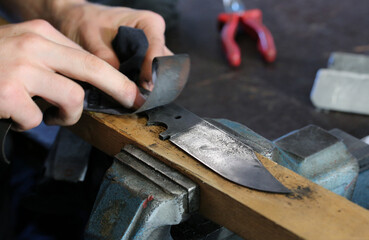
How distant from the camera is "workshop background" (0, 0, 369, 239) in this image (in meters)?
1.38

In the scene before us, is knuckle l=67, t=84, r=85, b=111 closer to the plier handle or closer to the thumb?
the thumb

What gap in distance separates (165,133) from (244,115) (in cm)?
96

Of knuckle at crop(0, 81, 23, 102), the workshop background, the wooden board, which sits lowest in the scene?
the workshop background

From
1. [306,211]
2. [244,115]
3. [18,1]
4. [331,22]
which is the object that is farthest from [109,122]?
[331,22]

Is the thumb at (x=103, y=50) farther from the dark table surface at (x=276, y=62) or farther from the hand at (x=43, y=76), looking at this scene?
the dark table surface at (x=276, y=62)

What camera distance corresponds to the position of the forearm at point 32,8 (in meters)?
1.30

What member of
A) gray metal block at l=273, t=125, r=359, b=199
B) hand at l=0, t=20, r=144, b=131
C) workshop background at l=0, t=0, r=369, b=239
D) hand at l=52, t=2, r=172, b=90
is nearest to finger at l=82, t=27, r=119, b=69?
hand at l=52, t=2, r=172, b=90

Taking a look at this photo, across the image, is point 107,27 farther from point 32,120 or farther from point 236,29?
point 236,29

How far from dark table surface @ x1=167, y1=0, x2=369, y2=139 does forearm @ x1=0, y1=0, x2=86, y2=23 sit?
0.72 metres

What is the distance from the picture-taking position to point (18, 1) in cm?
146

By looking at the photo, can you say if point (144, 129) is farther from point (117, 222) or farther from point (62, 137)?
point (62, 137)

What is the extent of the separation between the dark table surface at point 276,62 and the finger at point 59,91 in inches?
36.3

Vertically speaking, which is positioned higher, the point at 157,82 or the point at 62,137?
the point at 157,82

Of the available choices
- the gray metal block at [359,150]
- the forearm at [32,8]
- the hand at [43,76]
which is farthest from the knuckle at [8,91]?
the gray metal block at [359,150]
